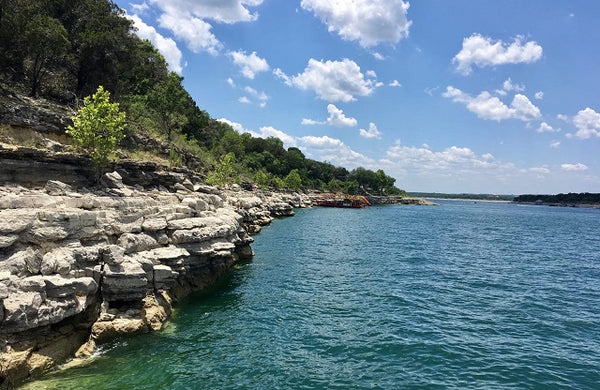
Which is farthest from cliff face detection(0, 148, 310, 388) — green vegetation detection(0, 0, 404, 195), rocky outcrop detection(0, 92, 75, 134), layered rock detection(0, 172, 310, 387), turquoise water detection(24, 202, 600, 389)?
rocky outcrop detection(0, 92, 75, 134)

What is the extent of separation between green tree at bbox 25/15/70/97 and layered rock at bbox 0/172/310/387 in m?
23.7

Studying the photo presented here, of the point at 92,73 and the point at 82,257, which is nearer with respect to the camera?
the point at 82,257

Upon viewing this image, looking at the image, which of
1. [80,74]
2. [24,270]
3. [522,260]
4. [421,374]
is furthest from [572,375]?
[80,74]

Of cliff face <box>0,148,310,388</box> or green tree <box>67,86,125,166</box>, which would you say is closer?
cliff face <box>0,148,310,388</box>

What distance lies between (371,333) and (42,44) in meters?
48.1

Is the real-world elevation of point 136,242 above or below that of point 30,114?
below

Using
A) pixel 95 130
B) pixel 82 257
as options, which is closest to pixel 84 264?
pixel 82 257

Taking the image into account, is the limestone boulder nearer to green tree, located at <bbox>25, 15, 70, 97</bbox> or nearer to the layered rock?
the layered rock

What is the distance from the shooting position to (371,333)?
2275 centimetres

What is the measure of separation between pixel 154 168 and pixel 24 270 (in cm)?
2531

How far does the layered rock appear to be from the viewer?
16266 millimetres

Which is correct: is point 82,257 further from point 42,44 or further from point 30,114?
point 42,44

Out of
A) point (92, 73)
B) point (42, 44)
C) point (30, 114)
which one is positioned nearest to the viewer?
point (30, 114)

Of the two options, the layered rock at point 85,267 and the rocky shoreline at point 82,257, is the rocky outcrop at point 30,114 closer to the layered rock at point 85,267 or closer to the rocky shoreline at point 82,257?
the rocky shoreline at point 82,257
